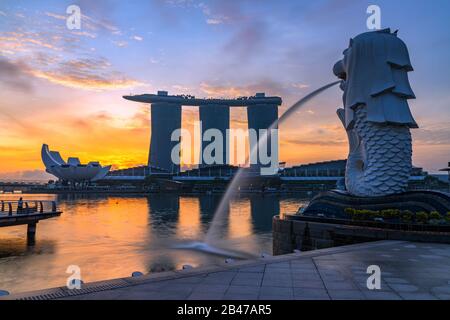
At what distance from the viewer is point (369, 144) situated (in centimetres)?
2445

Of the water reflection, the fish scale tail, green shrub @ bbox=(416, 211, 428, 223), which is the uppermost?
the fish scale tail

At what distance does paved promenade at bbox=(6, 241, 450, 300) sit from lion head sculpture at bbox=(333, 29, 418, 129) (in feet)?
44.9

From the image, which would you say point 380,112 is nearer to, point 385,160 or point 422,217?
point 385,160

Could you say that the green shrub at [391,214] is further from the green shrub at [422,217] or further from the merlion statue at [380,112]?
the merlion statue at [380,112]

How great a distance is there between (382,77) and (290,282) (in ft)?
62.4

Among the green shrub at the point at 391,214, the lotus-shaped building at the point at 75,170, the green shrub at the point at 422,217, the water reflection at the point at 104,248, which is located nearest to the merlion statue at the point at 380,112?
the green shrub at the point at 391,214

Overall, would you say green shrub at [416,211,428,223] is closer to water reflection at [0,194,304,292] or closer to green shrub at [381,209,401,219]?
green shrub at [381,209,401,219]

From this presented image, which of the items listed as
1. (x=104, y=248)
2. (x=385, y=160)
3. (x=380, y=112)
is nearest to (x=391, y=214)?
(x=385, y=160)

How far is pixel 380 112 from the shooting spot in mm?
23969

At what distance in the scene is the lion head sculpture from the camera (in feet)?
78.9

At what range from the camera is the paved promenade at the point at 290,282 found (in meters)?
7.80

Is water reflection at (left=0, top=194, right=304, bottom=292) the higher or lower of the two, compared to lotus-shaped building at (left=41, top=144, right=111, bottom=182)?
lower

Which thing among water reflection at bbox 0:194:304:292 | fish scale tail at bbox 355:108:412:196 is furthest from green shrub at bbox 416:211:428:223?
water reflection at bbox 0:194:304:292
